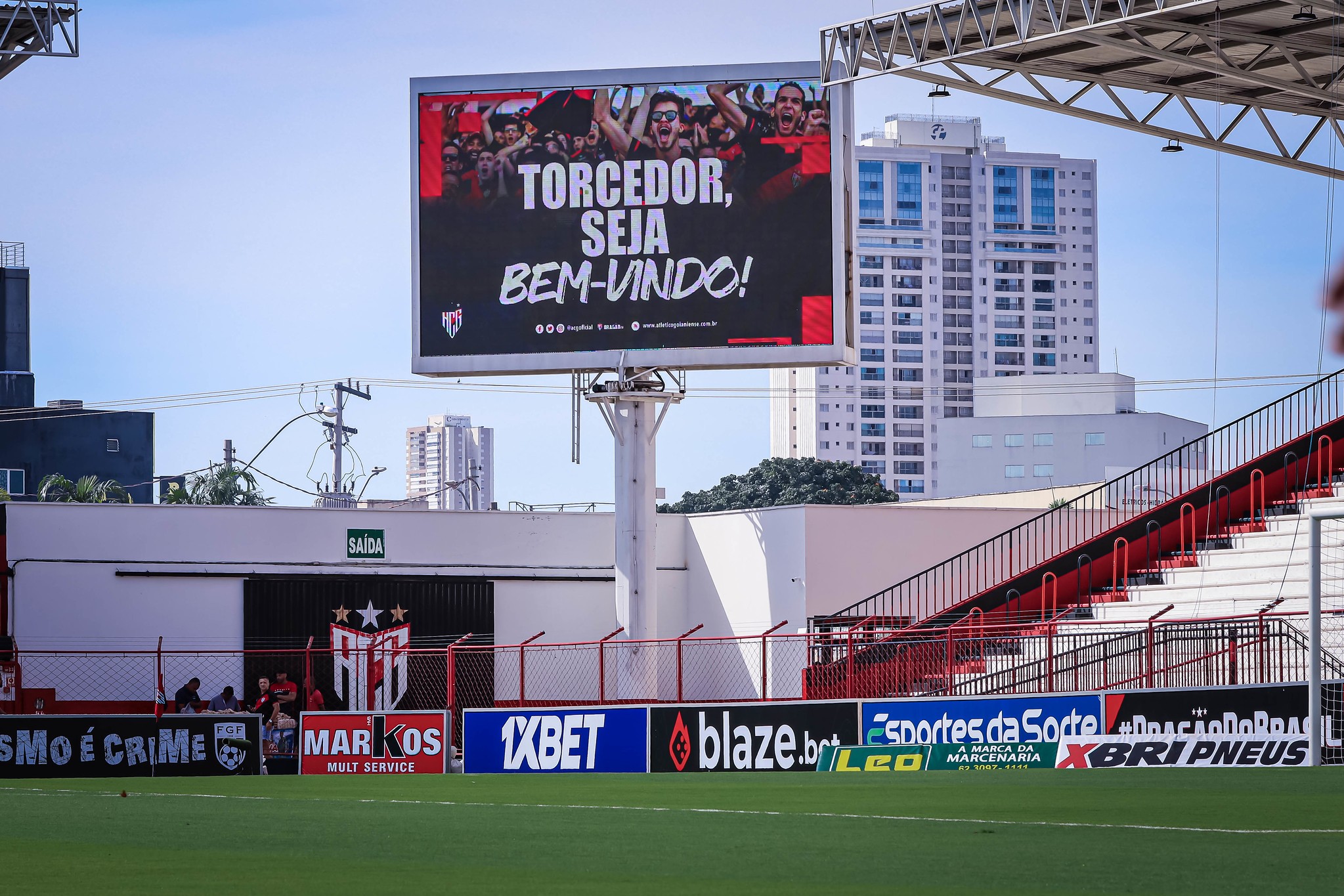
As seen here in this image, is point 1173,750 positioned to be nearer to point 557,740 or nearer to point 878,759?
point 878,759

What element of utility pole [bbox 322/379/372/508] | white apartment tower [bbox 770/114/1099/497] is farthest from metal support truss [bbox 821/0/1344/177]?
white apartment tower [bbox 770/114/1099/497]

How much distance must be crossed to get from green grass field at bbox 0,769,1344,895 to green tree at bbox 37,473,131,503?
217 feet

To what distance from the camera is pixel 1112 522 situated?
3484 centimetres

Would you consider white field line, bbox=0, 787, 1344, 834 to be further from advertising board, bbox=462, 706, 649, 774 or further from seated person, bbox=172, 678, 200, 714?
seated person, bbox=172, 678, 200, 714

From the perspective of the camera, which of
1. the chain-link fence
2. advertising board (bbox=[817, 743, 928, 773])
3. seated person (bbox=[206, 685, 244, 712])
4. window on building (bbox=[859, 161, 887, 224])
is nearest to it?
advertising board (bbox=[817, 743, 928, 773])

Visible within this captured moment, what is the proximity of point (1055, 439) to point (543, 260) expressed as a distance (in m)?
113

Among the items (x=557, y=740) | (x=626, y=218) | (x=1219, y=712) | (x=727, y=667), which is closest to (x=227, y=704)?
(x=557, y=740)

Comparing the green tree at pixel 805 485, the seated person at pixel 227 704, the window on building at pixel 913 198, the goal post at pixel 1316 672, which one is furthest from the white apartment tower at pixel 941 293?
the goal post at pixel 1316 672

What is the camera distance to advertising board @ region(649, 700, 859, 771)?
22875 mm

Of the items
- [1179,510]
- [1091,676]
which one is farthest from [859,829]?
[1179,510]

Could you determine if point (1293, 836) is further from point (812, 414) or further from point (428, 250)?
point (812, 414)

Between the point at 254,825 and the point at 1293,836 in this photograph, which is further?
the point at 254,825

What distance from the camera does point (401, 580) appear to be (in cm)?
3459

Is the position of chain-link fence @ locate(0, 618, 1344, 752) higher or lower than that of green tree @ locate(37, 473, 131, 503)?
lower
